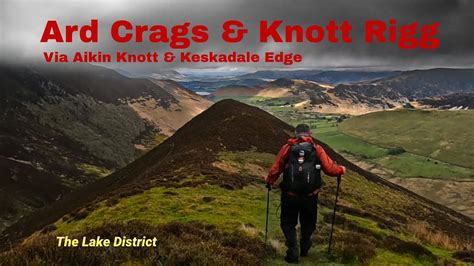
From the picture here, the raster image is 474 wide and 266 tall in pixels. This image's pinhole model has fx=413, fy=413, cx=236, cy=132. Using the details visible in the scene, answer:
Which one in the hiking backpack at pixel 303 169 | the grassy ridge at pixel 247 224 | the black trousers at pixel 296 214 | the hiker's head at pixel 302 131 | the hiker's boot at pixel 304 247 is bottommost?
the grassy ridge at pixel 247 224

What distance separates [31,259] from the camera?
867 centimetres

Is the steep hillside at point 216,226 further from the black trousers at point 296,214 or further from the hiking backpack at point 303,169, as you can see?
the hiking backpack at point 303,169

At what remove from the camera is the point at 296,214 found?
1221 centimetres

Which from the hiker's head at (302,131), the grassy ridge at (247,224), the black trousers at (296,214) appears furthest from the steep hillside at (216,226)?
the hiker's head at (302,131)

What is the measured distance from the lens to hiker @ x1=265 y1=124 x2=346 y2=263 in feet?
37.4

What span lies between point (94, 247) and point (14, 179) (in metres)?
178

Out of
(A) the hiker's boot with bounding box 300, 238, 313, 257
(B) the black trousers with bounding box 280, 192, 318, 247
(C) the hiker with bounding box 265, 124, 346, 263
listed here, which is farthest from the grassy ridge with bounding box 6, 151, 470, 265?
(C) the hiker with bounding box 265, 124, 346, 263

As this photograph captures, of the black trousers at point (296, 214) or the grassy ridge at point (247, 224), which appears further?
the grassy ridge at point (247, 224)

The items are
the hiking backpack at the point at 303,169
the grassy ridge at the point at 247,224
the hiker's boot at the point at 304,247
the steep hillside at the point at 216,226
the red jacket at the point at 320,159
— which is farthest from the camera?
the grassy ridge at the point at 247,224

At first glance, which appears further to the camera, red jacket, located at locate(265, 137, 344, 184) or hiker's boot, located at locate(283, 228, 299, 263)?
hiker's boot, located at locate(283, 228, 299, 263)

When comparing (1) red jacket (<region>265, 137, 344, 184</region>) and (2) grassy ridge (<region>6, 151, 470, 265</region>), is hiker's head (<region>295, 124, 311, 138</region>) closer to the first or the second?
(1) red jacket (<region>265, 137, 344, 184</region>)

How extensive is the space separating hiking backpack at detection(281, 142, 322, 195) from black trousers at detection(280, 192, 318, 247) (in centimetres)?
41

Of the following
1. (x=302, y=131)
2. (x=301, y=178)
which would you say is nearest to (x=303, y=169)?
(x=301, y=178)

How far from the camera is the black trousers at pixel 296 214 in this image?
1186cm
